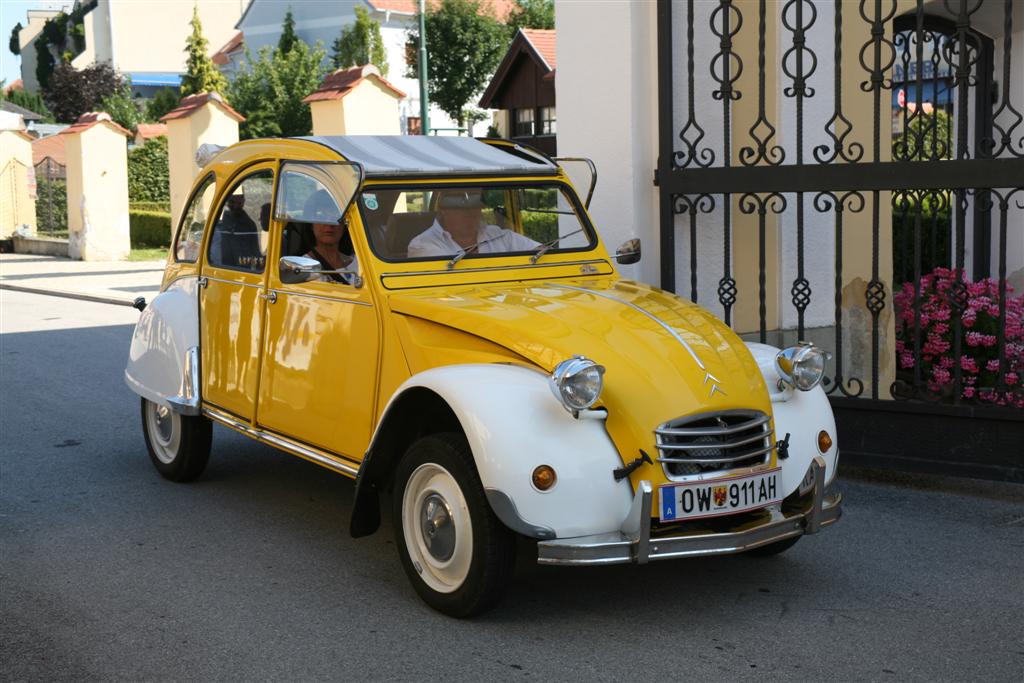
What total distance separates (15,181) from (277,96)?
712 inches

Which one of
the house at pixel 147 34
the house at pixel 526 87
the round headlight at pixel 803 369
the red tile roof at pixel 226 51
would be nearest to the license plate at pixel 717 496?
the round headlight at pixel 803 369

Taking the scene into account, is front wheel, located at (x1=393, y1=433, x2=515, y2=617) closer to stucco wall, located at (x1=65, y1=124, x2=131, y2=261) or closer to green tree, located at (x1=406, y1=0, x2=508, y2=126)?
stucco wall, located at (x1=65, y1=124, x2=131, y2=261)

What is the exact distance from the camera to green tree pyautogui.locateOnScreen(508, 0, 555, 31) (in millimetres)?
59219

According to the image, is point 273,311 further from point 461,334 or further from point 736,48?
point 736,48

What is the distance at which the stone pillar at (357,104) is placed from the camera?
1870 centimetres

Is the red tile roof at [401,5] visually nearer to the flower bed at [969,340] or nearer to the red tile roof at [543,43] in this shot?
the red tile roof at [543,43]

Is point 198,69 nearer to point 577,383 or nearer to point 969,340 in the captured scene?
point 969,340

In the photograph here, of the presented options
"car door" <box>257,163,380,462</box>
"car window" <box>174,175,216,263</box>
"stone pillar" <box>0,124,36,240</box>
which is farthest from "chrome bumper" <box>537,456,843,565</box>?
"stone pillar" <box>0,124,36,240</box>

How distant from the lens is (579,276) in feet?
19.8

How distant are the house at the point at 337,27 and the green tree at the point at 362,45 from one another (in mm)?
1087

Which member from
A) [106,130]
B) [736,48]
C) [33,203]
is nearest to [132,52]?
[33,203]

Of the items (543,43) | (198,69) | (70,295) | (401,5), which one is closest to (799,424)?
(70,295)

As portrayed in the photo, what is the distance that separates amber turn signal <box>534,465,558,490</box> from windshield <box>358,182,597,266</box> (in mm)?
1586

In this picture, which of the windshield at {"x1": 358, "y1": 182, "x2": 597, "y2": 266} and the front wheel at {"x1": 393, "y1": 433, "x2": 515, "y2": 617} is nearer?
the front wheel at {"x1": 393, "y1": 433, "x2": 515, "y2": 617}
